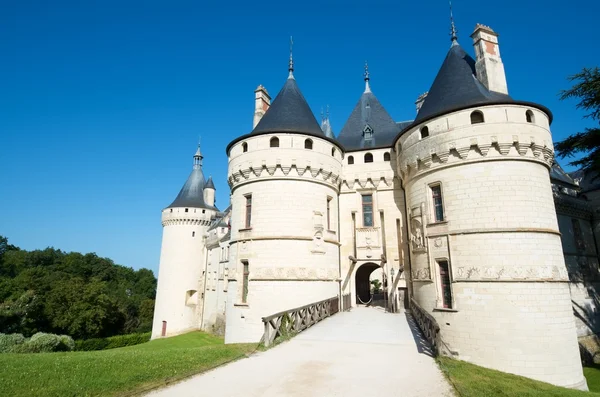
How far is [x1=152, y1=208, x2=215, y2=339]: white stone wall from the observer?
32.4 metres

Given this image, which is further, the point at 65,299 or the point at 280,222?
the point at 65,299

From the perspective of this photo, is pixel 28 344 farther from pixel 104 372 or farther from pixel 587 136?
pixel 587 136

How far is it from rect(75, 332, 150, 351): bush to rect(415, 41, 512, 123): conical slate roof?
36051 millimetres

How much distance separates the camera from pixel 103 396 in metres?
5.15

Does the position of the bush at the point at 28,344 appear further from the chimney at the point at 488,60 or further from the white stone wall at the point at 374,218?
the chimney at the point at 488,60

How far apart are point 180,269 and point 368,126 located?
2438cm

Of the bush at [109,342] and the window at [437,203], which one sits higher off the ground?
the window at [437,203]

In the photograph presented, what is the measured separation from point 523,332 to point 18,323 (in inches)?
1442

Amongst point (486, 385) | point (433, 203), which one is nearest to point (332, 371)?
point (486, 385)

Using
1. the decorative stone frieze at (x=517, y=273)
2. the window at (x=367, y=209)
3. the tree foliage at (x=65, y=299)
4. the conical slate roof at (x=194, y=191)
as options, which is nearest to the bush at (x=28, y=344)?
the window at (x=367, y=209)

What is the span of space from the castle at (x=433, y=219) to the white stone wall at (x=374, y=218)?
6cm

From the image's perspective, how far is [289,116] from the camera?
1689cm

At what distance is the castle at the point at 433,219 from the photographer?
11203 millimetres

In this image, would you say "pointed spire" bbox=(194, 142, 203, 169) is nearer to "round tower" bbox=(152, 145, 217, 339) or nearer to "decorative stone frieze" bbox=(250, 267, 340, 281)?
"round tower" bbox=(152, 145, 217, 339)
